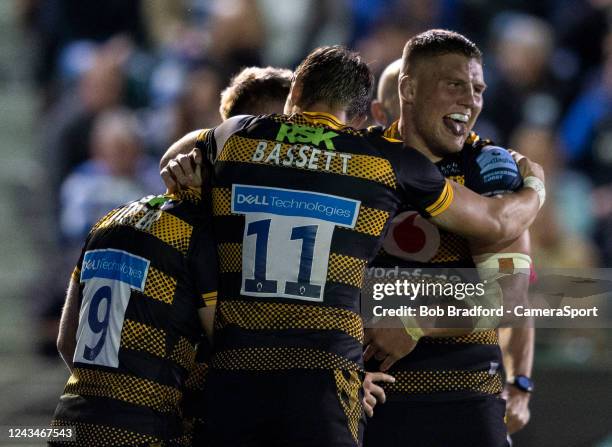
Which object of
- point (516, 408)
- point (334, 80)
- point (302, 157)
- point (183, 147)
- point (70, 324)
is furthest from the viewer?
point (516, 408)

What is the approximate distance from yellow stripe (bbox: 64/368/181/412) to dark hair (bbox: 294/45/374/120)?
3.74ft

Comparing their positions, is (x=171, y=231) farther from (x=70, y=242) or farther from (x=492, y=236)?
(x=70, y=242)

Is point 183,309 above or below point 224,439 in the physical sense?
above

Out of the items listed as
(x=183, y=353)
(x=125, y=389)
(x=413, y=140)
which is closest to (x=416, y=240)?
(x=413, y=140)

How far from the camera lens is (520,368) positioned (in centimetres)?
458

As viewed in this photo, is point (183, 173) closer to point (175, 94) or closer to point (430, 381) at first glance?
point (430, 381)

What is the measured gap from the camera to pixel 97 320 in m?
3.65

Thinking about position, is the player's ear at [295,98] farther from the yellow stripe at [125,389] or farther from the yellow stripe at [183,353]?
the yellow stripe at [125,389]

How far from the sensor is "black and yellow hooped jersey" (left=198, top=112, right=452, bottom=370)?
3.44 m

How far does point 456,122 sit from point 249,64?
5.27 m

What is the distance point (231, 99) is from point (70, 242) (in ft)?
13.6

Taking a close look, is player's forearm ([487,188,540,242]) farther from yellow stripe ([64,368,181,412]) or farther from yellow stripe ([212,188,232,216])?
yellow stripe ([64,368,181,412])

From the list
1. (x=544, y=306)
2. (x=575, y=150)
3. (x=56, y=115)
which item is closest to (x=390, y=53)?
(x=575, y=150)

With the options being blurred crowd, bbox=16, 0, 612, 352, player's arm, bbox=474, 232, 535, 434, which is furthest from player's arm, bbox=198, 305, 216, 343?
blurred crowd, bbox=16, 0, 612, 352
